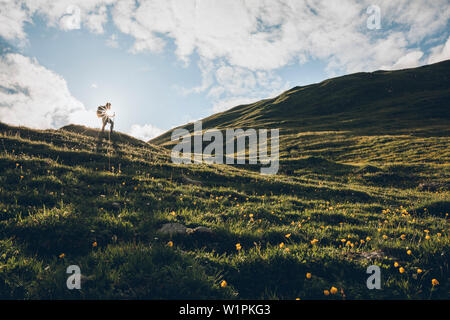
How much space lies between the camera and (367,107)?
81.0m

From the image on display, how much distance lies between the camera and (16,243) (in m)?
4.59

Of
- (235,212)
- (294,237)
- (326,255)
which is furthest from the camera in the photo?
(235,212)

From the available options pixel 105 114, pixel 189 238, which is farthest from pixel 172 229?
Answer: pixel 105 114

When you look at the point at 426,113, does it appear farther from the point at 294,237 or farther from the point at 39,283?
the point at 39,283

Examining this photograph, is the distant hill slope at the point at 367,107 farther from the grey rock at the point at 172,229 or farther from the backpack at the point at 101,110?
the grey rock at the point at 172,229

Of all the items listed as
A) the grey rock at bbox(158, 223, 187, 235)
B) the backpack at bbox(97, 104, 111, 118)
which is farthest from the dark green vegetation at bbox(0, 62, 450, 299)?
the backpack at bbox(97, 104, 111, 118)

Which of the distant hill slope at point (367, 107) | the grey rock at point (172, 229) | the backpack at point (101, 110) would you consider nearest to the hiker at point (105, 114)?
the backpack at point (101, 110)

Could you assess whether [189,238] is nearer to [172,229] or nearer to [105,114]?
[172,229]

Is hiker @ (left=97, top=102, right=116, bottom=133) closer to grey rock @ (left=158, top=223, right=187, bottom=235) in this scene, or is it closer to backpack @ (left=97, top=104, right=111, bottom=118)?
backpack @ (left=97, top=104, right=111, bottom=118)

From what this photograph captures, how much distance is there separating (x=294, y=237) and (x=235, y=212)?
2.29m

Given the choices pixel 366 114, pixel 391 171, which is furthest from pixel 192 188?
pixel 366 114

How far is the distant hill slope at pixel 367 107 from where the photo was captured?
57.6 metres

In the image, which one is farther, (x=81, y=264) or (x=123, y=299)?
(x=81, y=264)
